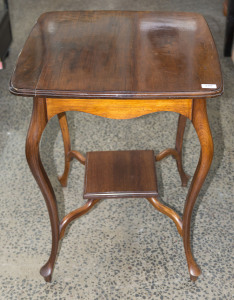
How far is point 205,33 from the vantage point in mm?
1584

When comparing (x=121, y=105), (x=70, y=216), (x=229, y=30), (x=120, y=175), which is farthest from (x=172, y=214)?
(x=229, y=30)

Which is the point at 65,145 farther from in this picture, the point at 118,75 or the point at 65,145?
the point at 118,75

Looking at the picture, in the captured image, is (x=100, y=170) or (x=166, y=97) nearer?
(x=166, y=97)

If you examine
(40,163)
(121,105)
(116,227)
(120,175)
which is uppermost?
(121,105)

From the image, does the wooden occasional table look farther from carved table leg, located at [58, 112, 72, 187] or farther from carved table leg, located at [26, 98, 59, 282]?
carved table leg, located at [58, 112, 72, 187]

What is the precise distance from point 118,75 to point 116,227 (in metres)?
0.80

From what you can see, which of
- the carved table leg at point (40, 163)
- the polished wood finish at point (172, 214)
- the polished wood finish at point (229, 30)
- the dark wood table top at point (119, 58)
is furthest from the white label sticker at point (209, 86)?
the polished wood finish at point (229, 30)

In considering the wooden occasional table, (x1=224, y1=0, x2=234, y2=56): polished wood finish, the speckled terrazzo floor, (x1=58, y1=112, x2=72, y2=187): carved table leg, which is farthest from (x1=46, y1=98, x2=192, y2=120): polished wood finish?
(x1=224, y1=0, x2=234, y2=56): polished wood finish

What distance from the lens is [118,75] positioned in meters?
1.34

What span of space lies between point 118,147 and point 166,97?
3.62 feet

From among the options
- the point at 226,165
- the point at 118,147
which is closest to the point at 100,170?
the point at 118,147

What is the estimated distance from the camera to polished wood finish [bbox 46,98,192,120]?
4.40 feet

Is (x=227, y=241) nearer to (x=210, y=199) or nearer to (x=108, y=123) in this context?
(x=210, y=199)

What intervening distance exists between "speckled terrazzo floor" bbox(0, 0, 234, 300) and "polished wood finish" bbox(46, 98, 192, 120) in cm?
68
